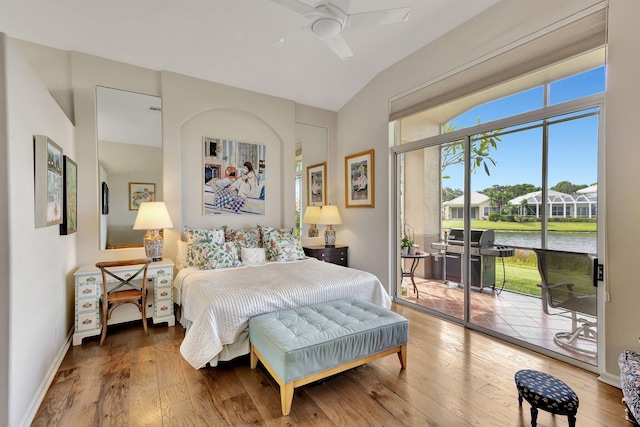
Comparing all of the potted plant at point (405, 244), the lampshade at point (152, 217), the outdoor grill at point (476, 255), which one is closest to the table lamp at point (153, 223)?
the lampshade at point (152, 217)

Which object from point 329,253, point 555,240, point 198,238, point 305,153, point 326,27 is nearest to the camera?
point 326,27

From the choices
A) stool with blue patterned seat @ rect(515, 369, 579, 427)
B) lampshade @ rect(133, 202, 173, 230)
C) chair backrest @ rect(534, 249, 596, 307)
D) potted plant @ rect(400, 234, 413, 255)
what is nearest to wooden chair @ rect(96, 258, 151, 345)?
lampshade @ rect(133, 202, 173, 230)

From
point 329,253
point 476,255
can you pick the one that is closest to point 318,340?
point 476,255

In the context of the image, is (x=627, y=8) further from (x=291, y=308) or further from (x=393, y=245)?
(x=291, y=308)

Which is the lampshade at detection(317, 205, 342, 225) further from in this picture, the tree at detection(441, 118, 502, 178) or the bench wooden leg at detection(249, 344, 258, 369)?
the bench wooden leg at detection(249, 344, 258, 369)

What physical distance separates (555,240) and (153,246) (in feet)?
13.9

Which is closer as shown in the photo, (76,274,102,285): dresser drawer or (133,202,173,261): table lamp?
(76,274,102,285): dresser drawer

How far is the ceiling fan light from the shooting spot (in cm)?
219

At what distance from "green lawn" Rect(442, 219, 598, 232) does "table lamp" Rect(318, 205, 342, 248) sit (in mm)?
1728

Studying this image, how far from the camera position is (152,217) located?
3.37 metres

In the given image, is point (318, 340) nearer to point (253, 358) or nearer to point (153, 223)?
point (253, 358)

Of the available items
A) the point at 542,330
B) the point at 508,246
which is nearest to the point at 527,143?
the point at 508,246

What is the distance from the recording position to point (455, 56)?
331cm

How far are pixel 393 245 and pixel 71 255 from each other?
3.93 meters
